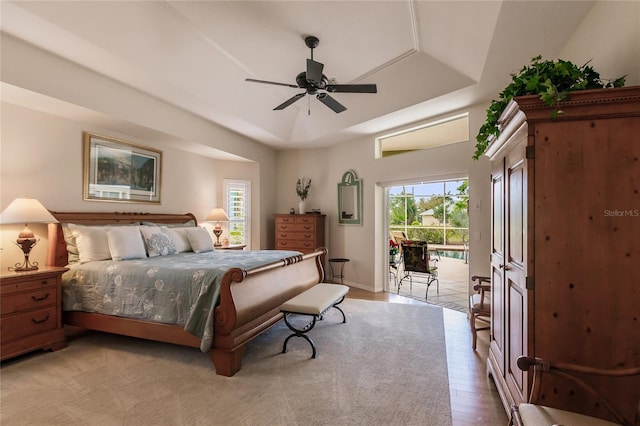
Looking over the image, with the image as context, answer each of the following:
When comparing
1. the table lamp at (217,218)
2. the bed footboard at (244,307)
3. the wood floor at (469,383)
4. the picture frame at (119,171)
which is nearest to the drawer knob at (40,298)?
the picture frame at (119,171)

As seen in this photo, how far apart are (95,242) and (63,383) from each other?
155cm

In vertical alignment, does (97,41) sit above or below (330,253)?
above

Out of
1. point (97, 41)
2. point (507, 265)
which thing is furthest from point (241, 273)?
point (97, 41)

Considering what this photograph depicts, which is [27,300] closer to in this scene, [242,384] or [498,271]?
[242,384]

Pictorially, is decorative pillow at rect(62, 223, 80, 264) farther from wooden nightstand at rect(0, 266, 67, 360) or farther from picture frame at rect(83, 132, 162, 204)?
picture frame at rect(83, 132, 162, 204)

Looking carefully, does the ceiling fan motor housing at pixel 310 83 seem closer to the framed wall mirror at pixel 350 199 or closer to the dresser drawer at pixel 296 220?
the framed wall mirror at pixel 350 199

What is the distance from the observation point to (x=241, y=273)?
2.59m

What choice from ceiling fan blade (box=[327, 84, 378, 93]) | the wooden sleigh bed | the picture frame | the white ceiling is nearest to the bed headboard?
the wooden sleigh bed

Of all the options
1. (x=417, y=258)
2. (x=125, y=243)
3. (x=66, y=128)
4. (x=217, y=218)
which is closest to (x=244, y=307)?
(x=125, y=243)

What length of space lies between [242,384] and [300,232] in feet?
12.7

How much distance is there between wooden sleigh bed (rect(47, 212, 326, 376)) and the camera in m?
2.55

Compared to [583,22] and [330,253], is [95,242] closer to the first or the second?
[330,253]

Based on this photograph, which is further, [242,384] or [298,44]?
[298,44]

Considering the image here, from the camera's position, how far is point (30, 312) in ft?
9.38
